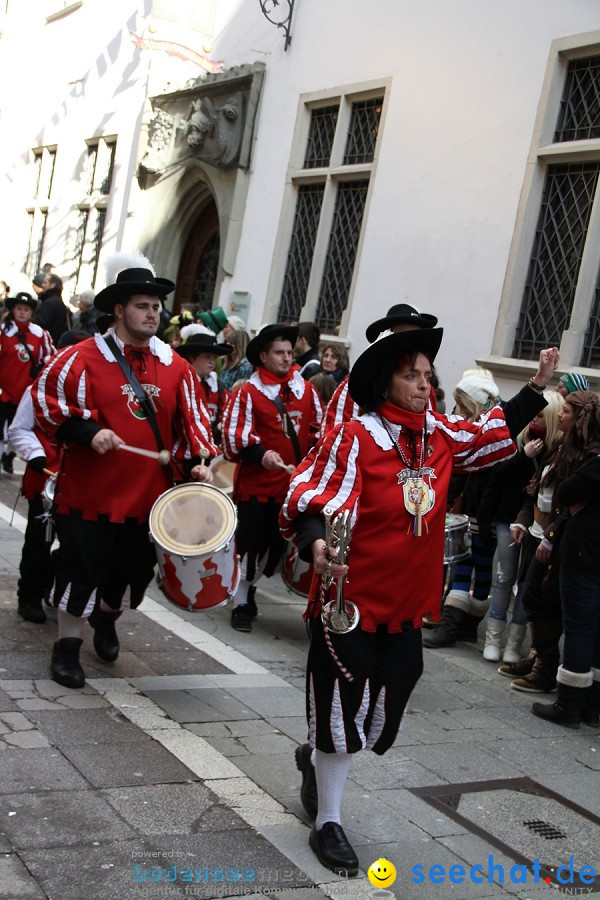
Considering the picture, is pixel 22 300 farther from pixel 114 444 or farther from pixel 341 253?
pixel 114 444

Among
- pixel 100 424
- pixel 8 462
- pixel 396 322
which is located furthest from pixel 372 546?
pixel 8 462

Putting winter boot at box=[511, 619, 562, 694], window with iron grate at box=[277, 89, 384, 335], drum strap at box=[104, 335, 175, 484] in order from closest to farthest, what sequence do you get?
drum strap at box=[104, 335, 175, 484] < winter boot at box=[511, 619, 562, 694] < window with iron grate at box=[277, 89, 384, 335]

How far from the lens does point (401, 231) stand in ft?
36.0

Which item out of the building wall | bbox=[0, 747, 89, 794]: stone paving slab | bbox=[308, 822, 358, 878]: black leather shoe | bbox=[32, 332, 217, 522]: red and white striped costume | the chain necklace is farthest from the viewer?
the building wall

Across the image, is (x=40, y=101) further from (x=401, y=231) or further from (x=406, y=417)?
(x=406, y=417)

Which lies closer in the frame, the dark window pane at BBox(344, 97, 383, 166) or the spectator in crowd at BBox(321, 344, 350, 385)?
the spectator in crowd at BBox(321, 344, 350, 385)

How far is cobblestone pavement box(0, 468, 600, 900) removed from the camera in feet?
12.0

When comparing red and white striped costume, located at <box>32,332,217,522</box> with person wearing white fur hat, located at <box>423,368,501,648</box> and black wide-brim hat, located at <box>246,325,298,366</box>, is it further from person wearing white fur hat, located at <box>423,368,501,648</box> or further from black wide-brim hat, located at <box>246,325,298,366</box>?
person wearing white fur hat, located at <box>423,368,501,648</box>

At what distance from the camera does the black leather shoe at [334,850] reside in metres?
3.77

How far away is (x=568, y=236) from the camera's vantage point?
9.39 meters

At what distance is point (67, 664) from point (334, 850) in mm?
2132

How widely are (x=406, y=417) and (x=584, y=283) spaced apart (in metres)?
5.60

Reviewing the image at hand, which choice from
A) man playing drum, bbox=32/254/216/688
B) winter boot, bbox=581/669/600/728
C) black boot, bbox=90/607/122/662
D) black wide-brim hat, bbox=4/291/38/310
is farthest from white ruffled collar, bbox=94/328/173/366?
black wide-brim hat, bbox=4/291/38/310

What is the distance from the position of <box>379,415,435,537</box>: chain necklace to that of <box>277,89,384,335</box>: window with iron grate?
7.97 m
